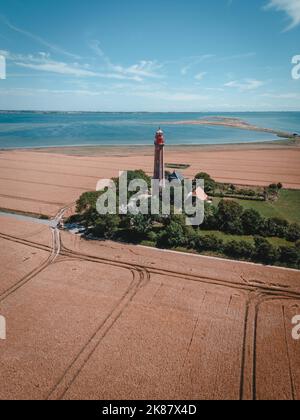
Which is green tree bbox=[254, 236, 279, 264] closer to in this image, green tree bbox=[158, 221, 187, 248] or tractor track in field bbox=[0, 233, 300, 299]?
tractor track in field bbox=[0, 233, 300, 299]

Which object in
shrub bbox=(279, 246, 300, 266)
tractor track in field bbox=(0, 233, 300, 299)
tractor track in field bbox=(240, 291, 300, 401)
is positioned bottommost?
tractor track in field bbox=(240, 291, 300, 401)

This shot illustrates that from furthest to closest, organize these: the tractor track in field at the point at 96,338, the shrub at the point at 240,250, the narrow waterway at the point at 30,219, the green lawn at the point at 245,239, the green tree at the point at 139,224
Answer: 1. the narrow waterway at the point at 30,219
2. the green tree at the point at 139,224
3. the green lawn at the point at 245,239
4. the shrub at the point at 240,250
5. the tractor track in field at the point at 96,338

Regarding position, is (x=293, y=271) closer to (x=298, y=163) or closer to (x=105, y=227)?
(x=105, y=227)

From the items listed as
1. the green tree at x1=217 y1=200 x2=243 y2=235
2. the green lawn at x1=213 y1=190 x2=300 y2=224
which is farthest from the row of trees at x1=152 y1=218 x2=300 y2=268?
the green lawn at x1=213 y1=190 x2=300 y2=224

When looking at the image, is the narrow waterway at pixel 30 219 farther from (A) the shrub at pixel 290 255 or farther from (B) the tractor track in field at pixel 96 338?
(A) the shrub at pixel 290 255

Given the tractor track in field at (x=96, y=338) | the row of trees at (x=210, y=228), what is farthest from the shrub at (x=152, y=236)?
the tractor track in field at (x=96, y=338)

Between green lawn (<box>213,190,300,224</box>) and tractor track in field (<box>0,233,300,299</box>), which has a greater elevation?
green lawn (<box>213,190,300,224</box>)
